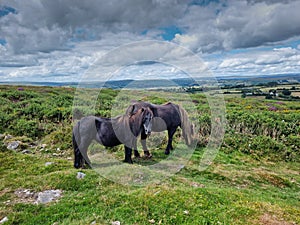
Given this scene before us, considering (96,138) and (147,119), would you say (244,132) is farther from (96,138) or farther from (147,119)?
(96,138)

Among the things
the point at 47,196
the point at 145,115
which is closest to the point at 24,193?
the point at 47,196

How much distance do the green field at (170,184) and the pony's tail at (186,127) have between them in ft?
2.17

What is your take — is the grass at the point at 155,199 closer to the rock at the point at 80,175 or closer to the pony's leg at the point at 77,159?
the rock at the point at 80,175

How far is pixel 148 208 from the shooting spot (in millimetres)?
5242

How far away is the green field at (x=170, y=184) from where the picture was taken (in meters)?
5.09

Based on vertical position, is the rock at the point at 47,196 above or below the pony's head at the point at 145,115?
below

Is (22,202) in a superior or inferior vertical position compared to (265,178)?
superior

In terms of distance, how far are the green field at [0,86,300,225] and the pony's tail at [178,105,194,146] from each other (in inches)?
26.1

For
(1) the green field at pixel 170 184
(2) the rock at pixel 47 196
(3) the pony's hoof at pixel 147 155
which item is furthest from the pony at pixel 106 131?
(2) the rock at pixel 47 196

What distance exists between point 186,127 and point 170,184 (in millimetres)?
4859

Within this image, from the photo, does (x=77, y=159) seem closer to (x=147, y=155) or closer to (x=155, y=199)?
(x=147, y=155)

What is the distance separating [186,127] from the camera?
1114cm

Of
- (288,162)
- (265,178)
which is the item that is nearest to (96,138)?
(265,178)

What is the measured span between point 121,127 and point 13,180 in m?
3.81
